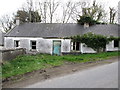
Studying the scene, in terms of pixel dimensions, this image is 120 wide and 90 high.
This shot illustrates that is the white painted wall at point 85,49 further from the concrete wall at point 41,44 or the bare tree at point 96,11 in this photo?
the bare tree at point 96,11

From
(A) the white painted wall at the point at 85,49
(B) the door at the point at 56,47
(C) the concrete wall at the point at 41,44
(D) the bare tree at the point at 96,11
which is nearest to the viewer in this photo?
(A) the white painted wall at the point at 85,49

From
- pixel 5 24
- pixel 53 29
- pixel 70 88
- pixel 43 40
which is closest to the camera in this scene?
pixel 70 88

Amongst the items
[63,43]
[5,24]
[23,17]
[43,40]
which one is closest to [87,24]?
[63,43]

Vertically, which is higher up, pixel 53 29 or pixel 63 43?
pixel 53 29

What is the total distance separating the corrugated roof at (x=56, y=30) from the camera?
22.4 m

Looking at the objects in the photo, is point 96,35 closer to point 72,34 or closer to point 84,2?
point 72,34

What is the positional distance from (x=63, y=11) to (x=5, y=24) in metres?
20.2

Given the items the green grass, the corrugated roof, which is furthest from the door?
the green grass

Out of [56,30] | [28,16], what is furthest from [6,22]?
[56,30]

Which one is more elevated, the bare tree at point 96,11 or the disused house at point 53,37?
the bare tree at point 96,11

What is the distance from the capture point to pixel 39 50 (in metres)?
22.1

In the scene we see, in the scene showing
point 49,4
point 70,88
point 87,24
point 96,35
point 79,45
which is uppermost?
point 49,4

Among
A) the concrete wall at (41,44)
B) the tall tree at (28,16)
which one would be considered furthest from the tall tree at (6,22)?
the concrete wall at (41,44)

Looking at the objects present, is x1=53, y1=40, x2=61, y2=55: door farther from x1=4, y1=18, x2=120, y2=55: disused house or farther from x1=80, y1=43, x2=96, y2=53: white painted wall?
x1=80, y1=43, x2=96, y2=53: white painted wall
